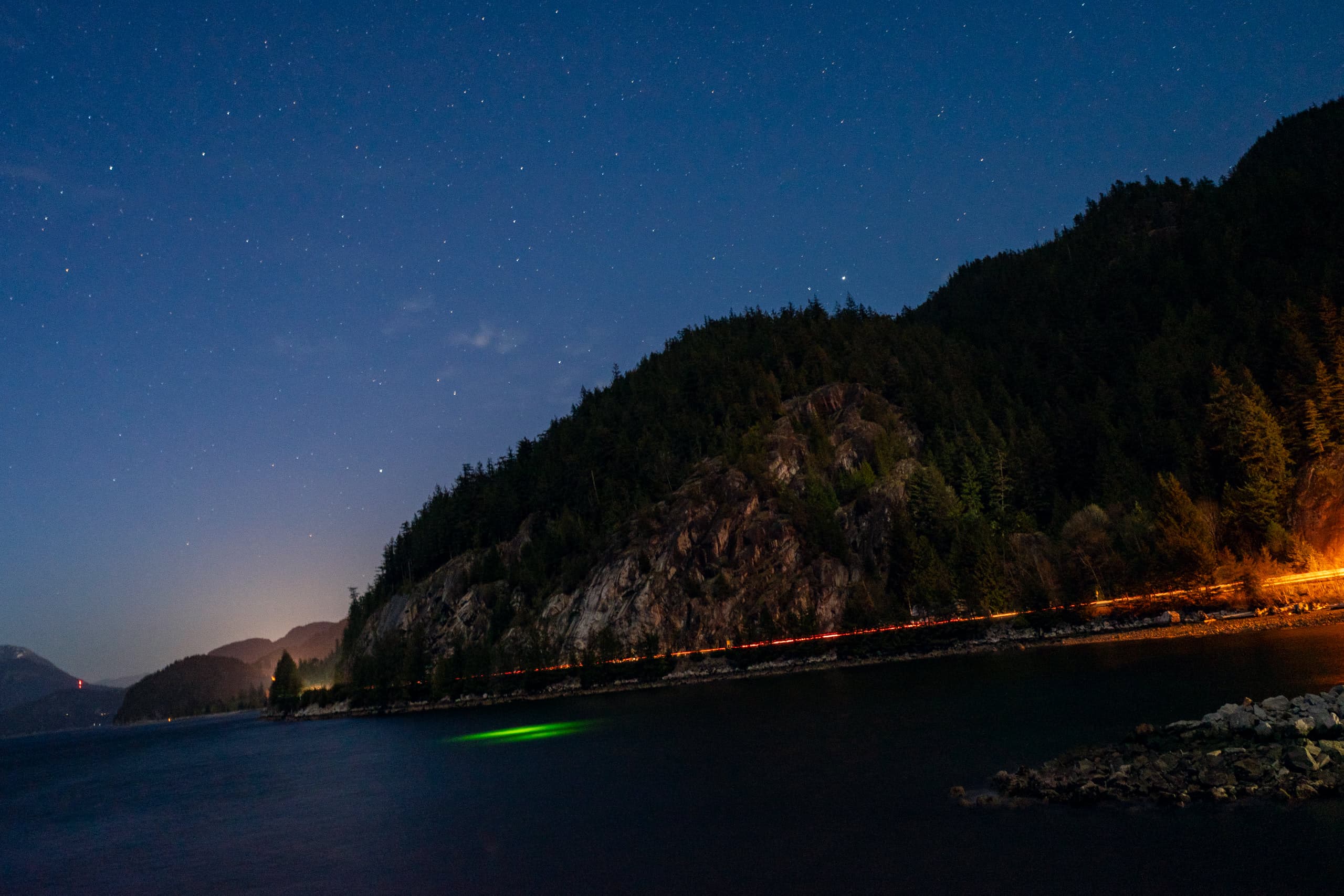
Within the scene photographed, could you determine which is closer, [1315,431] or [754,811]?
[754,811]

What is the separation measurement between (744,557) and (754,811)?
106 meters

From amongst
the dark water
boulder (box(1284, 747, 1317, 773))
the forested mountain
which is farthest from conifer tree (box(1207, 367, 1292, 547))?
boulder (box(1284, 747, 1317, 773))

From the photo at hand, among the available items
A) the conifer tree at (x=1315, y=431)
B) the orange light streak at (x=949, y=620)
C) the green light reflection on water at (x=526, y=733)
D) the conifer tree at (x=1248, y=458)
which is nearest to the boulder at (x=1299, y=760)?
the green light reflection on water at (x=526, y=733)

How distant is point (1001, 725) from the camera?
40.2m

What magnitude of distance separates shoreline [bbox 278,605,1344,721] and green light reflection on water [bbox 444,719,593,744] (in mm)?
33845

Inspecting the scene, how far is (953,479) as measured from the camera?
140m

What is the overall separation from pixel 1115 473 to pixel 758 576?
62.4 m

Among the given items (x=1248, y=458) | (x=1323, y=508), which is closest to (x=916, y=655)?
(x=1323, y=508)

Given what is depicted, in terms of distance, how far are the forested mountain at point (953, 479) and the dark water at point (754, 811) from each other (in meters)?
33.6

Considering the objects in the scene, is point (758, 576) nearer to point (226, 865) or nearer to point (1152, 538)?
point (1152, 538)

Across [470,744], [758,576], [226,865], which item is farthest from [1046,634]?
[226,865]

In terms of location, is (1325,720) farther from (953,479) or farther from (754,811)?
(953,479)

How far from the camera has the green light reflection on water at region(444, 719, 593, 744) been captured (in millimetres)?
70688

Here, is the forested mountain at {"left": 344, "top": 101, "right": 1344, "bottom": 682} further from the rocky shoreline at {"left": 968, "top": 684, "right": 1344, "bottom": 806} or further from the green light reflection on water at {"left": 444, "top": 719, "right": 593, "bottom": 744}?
the rocky shoreline at {"left": 968, "top": 684, "right": 1344, "bottom": 806}
